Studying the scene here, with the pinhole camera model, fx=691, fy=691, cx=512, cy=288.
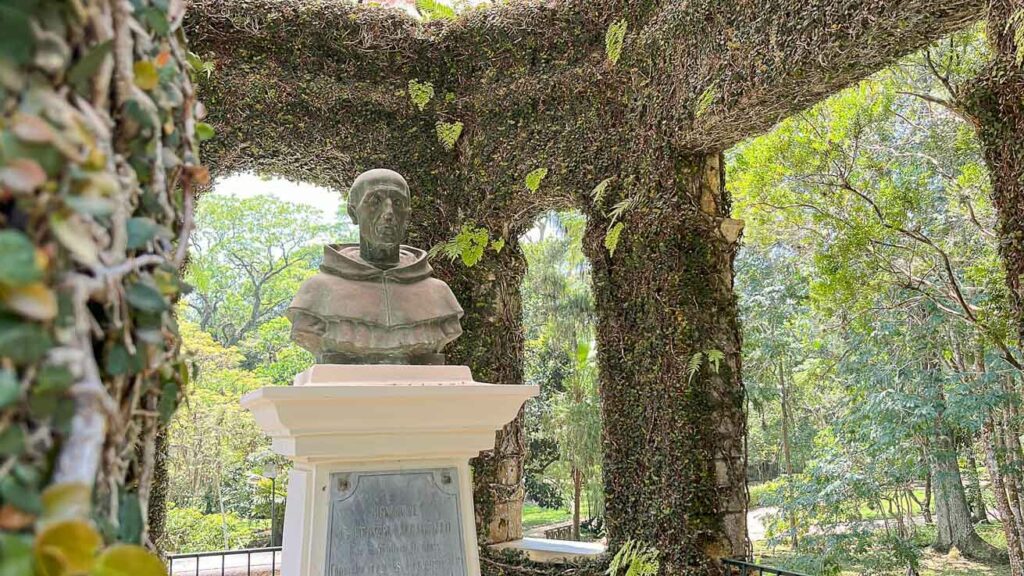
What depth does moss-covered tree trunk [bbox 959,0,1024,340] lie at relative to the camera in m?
2.83

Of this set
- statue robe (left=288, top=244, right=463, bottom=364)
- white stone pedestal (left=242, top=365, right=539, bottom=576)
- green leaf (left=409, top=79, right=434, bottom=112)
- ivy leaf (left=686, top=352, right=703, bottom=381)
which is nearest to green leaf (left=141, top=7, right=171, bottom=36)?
white stone pedestal (left=242, top=365, right=539, bottom=576)

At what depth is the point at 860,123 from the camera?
6.37 metres

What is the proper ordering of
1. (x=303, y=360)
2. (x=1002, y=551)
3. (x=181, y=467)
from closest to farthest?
(x=1002, y=551)
(x=181, y=467)
(x=303, y=360)

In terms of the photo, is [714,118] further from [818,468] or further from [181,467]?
[181,467]

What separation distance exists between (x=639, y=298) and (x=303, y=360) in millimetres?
11110

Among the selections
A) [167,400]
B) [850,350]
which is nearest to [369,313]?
[167,400]

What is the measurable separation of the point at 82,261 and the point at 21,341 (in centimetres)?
10

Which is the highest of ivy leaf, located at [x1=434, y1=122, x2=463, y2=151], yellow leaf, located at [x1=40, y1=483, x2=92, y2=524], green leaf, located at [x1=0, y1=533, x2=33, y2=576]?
ivy leaf, located at [x1=434, y1=122, x2=463, y2=151]

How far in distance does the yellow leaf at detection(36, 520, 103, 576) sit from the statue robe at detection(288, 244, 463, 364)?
225 cm

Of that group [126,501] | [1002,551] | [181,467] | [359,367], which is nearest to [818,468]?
[1002,551]

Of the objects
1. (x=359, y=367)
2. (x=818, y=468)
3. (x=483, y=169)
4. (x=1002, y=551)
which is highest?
(x=483, y=169)

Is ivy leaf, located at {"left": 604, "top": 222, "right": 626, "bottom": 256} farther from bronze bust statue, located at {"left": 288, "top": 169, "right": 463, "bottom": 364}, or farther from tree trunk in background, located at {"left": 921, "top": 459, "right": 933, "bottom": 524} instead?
tree trunk in background, located at {"left": 921, "top": 459, "right": 933, "bottom": 524}

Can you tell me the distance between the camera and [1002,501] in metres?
6.69

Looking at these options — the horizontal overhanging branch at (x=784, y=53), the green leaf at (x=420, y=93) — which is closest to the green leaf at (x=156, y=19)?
the horizontal overhanging branch at (x=784, y=53)
